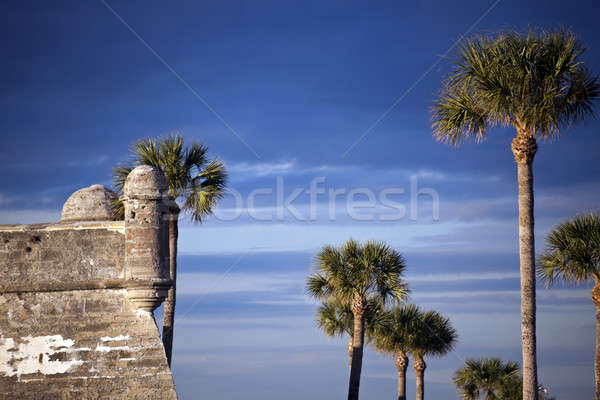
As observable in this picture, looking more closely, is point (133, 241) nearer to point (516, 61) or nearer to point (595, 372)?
point (516, 61)

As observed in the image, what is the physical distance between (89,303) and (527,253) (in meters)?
11.0

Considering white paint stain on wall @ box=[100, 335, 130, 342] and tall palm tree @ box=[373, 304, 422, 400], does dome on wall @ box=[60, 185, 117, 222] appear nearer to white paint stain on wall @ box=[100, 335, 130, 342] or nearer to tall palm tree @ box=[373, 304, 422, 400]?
white paint stain on wall @ box=[100, 335, 130, 342]

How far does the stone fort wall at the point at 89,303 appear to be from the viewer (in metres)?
16.1

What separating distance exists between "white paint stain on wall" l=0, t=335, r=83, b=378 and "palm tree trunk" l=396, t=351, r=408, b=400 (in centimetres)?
2477

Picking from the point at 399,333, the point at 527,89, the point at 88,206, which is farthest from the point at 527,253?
the point at 399,333

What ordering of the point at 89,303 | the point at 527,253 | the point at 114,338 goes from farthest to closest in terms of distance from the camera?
1. the point at 527,253
2. the point at 89,303
3. the point at 114,338

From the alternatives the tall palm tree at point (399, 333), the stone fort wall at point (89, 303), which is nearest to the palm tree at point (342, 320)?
the tall palm tree at point (399, 333)

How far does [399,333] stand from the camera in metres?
37.4

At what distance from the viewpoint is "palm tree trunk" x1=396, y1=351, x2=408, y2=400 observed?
38.2m

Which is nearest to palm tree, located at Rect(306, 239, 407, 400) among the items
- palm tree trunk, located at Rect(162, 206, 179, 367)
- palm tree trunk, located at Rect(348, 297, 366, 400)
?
palm tree trunk, located at Rect(348, 297, 366, 400)

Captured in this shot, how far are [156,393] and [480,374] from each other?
26938 mm

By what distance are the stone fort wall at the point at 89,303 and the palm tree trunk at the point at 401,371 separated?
23803mm

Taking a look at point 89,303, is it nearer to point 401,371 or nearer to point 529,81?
point 529,81

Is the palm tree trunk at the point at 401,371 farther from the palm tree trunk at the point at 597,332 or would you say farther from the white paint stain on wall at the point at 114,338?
the white paint stain on wall at the point at 114,338
